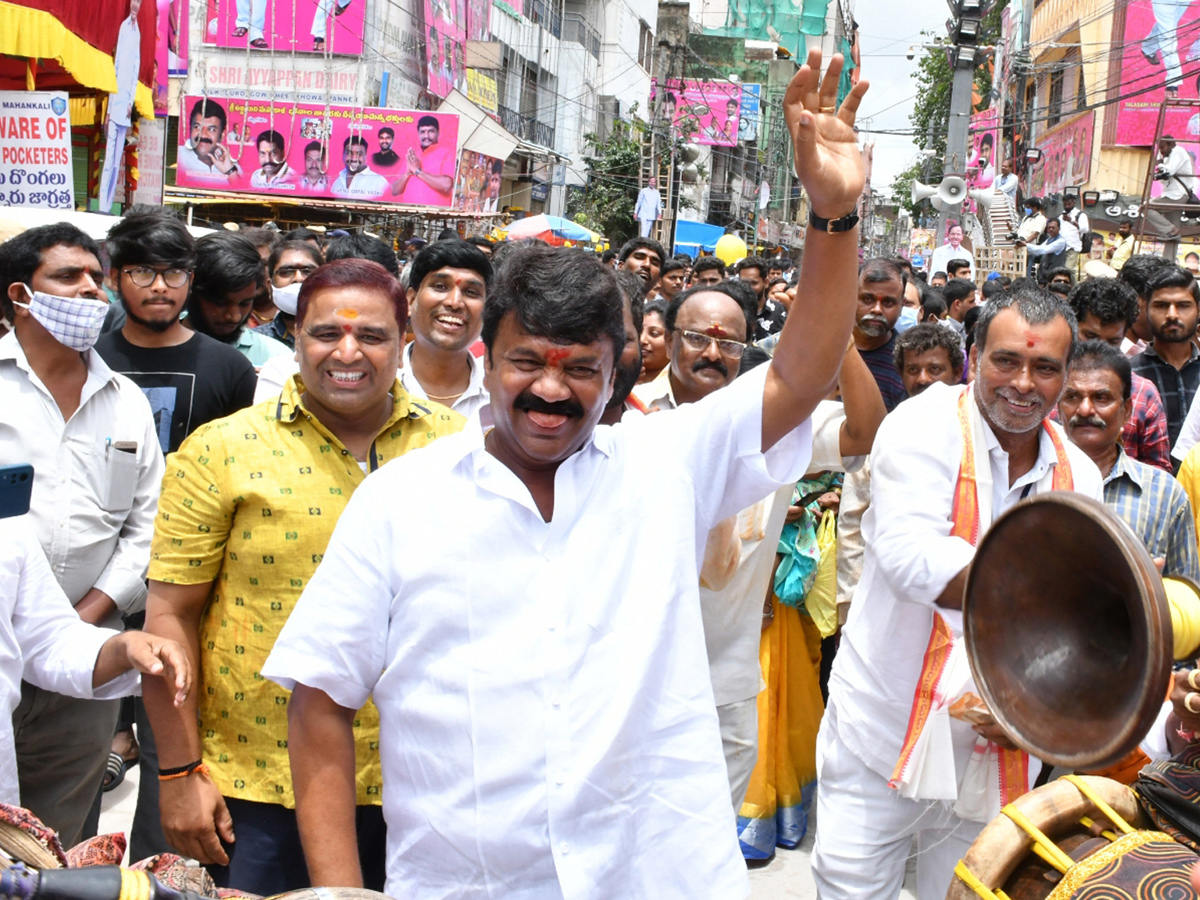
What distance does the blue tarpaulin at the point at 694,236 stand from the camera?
39406mm

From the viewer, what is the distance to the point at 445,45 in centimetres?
3606

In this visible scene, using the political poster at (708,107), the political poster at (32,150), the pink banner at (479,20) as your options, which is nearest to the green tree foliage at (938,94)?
the political poster at (708,107)

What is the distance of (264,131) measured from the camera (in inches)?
1083

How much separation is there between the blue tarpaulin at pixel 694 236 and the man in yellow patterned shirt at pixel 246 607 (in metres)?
37.2

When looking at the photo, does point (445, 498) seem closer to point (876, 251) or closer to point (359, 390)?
point (359, 390)

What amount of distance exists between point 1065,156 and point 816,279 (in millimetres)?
33918

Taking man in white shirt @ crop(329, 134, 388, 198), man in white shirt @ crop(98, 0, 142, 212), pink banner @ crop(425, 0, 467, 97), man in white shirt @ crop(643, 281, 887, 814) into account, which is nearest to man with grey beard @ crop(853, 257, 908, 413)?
man in white shirt @ crop(643, 281, 887, 814)

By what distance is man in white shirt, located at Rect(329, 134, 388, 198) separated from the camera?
89.5 feet

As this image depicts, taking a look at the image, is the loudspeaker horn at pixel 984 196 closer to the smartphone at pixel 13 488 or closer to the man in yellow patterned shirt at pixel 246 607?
the man in yellow patterned shirt at pixel 246 607

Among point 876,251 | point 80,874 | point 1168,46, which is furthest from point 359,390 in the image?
point 876,251

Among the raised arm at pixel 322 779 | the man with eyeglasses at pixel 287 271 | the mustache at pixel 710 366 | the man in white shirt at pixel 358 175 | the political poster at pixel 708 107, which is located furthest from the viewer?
the political poster at pixel 708 107

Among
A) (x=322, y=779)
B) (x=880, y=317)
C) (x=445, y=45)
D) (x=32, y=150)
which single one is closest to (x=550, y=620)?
(x=322, y=779)

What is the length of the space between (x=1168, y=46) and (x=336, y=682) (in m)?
31.1

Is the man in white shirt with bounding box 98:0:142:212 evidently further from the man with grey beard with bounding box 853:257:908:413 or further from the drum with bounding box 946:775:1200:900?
the drum with bounding box 946:775:1200:900
